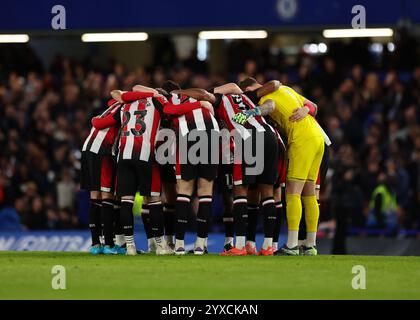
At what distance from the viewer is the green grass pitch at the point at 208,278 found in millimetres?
9836

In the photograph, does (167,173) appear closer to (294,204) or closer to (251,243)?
(251,243)

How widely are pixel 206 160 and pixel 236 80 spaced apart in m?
11.2

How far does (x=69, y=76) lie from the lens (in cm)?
2642

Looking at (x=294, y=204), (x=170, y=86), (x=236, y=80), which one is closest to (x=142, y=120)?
(x=170, y=86)

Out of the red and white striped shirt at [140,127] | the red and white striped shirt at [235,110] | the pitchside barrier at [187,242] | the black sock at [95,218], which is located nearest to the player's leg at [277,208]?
the red and white striped shirt at [235,110]

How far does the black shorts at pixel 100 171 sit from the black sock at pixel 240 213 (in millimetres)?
1749

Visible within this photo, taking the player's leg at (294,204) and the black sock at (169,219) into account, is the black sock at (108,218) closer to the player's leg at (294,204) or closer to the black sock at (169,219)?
the black sock at (169,219)

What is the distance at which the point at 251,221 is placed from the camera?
47.5 feet

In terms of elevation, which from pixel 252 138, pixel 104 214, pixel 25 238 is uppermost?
pixel 252 138

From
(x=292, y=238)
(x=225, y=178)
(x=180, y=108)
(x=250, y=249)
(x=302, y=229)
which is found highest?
(x=180, y=108)

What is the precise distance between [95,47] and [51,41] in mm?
1319

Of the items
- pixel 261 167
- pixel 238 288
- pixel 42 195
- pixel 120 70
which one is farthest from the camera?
pixel 120 70
